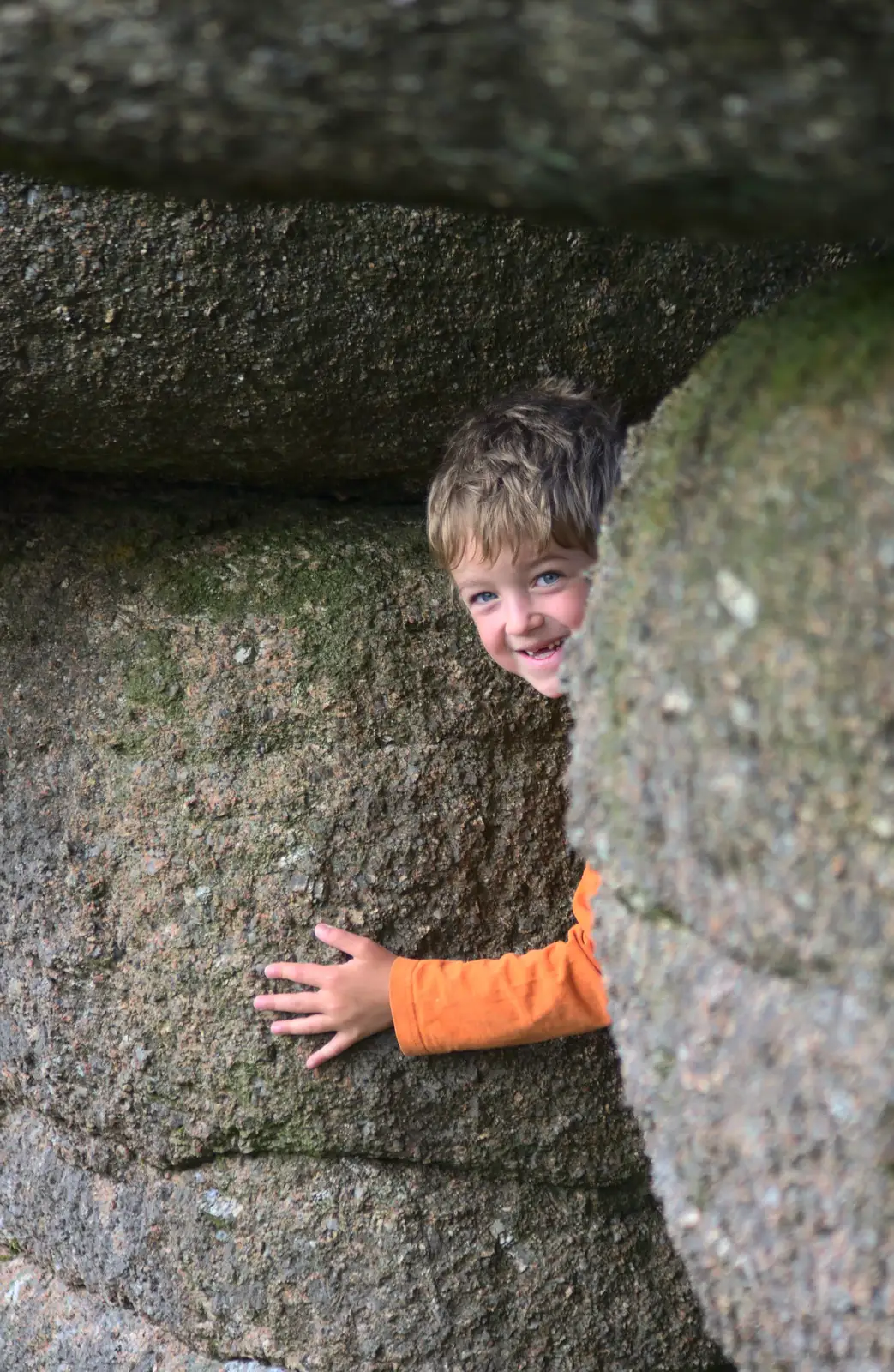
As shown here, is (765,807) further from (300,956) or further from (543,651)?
(300,956)

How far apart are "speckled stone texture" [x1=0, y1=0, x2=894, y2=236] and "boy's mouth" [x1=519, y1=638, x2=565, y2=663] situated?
0.78 meters

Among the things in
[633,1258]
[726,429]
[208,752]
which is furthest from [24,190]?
[633,1258]

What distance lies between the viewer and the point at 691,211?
0.73 metres

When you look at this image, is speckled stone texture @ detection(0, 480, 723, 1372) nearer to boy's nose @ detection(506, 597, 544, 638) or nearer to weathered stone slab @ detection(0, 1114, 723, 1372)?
weathered stone slab @ detection(0, 1114, 723, 1372)

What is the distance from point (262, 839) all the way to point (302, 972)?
0.18m

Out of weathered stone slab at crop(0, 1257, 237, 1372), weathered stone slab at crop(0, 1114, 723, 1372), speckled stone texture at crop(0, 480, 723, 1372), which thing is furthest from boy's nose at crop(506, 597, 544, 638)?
weathered stone slab at crop(0, 1257, 237, 1372)

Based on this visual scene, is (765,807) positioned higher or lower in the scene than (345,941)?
higher

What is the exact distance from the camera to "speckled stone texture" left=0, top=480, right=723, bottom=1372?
161 cm

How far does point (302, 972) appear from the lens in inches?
61.5

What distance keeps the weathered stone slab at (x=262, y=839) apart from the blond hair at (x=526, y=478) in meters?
0.23

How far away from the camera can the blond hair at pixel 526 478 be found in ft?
4.85

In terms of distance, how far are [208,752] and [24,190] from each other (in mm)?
693

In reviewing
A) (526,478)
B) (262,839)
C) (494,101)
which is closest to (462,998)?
(262,839)

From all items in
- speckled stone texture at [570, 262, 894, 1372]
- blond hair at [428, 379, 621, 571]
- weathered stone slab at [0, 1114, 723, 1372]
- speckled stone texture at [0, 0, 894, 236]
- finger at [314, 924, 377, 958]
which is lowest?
weathered stone slab at [0, 1114, 723, 1372]
